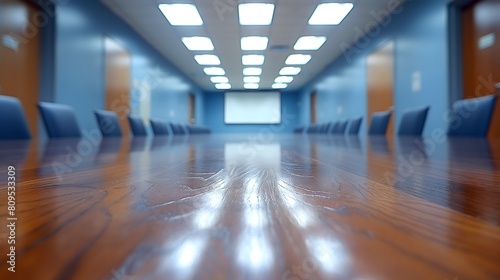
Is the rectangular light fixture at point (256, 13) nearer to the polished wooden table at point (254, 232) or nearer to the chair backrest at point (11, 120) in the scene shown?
the chair backrest at point (11, 120)

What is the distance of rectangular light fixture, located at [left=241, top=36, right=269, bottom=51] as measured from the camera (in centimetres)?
450

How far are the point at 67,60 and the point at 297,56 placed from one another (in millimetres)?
3859

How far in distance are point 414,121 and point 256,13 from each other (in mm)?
2295

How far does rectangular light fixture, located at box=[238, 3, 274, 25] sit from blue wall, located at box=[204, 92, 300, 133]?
6613 mm

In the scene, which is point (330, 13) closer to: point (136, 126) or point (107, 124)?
point (136, 126)

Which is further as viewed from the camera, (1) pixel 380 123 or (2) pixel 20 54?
(1) pixel 380 123

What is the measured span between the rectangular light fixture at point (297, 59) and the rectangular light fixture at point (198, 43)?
1.56 metres

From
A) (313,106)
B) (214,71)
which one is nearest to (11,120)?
(214,71)

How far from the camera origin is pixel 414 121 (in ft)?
6.91

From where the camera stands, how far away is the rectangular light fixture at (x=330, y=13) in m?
3.43

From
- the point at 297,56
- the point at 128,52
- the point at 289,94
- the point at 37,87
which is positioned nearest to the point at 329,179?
the point at 37,87

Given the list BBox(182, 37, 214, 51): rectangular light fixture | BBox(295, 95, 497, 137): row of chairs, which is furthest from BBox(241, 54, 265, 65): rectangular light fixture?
BBox(295, 95, 497, 137): row of chairs

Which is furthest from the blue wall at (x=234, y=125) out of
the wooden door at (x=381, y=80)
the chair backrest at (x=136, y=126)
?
the chair backrest at (x=136, y=126)

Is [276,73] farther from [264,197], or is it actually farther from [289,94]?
[264,197]
